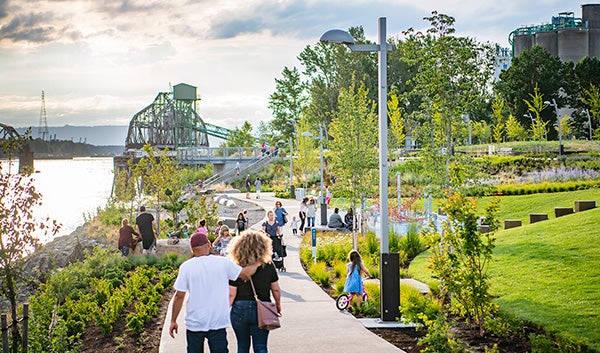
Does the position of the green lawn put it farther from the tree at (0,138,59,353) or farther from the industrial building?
the industrial building

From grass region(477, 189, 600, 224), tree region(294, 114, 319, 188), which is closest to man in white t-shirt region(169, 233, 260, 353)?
grass region(477, 189, 600, 224)

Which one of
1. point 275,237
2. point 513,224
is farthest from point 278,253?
point 513,224

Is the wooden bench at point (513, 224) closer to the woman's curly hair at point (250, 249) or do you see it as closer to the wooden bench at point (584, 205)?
the wooden bench at point (584, 205)

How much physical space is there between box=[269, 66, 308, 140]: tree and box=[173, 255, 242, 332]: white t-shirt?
299ft

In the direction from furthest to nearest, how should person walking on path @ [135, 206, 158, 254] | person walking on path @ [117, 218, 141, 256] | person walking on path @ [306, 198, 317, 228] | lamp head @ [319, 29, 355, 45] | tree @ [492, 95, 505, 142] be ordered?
1. tree @ [492, 95, 505, 142]
2. person walking on path @ [306, 198, 317, 228]
3. person walking on path @ [117, 218, 141, 256]
4. person walking on path @ [135, 206, 158, 254]
5. lamp head @ [319, 29, 355, 45]

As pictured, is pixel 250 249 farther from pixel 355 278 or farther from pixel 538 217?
pixel 538 217

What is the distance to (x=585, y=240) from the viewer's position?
1579 centimetres

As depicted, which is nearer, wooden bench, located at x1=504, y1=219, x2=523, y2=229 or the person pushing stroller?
the person pushing stroller

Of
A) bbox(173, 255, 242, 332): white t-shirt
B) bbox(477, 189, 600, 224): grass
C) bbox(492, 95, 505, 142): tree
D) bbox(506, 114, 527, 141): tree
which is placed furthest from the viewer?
bbox(492, 95, 505, 142): tree

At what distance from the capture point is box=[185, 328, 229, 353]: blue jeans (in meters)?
7.47

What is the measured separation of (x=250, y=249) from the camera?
26.1 feet

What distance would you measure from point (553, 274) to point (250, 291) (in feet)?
26.7

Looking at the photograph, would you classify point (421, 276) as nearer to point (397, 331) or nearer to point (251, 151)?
point (397, 331)

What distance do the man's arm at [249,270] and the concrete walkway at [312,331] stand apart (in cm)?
269
